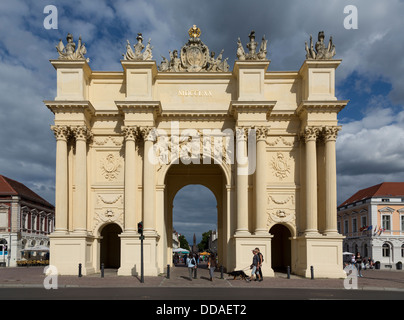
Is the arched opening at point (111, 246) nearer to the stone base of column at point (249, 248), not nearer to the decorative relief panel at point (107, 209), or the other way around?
the decorative relief panel at point (107, 209)

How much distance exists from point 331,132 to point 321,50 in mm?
5088

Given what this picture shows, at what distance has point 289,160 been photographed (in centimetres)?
2992

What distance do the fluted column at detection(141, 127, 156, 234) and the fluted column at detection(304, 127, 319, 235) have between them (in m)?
9.13

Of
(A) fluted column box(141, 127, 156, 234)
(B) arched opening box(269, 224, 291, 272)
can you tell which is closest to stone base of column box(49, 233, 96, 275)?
(A) fluted column box(141, 127, 156, 234)

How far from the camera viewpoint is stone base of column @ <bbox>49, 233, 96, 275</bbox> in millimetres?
27062

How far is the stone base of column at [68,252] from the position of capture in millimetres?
27062

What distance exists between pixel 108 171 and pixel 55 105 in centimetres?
509

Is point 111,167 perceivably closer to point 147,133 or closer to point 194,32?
point 147,133

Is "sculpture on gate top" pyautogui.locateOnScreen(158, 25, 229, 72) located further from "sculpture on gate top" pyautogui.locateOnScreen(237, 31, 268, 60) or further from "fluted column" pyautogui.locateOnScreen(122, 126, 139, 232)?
"fluted column" pyautogui.locateOnScreen(122, 126, 139, 232)

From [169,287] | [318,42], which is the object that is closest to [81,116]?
[169,287]

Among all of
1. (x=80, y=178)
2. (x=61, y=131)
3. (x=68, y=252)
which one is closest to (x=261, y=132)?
(x=80, y=178)

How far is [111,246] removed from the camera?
34.6 m

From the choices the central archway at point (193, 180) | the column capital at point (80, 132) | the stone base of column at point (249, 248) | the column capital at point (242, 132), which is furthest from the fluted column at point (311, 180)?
the column capital at point (80, 132)

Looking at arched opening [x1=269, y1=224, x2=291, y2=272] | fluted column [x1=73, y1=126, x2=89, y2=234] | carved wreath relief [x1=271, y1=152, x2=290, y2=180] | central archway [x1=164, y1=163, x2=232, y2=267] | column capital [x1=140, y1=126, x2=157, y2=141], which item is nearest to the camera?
fluted column [x1=73, y1=126, x2=89, y2=234]
